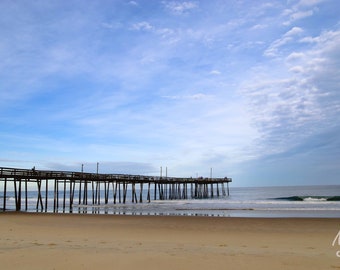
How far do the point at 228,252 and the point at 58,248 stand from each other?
4.33 m

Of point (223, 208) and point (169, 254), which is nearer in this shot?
point (169, 254)

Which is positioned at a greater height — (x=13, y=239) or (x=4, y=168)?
(x=4, y=168)

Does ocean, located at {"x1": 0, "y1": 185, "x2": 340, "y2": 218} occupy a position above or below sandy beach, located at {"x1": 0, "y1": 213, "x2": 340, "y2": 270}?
below

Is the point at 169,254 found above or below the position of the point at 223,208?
above

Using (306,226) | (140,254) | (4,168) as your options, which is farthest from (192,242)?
(4,168)

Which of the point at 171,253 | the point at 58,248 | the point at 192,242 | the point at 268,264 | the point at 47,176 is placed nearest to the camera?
the point at 268,264

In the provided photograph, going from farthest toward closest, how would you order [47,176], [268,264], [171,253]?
[47,176], [171,253], [268,264]

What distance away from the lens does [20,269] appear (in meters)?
6.56

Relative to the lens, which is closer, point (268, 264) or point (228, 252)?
point (268, 264)

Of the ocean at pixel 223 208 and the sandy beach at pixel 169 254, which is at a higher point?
the sandy beach at pixel 169 254

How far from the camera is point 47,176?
31297mm

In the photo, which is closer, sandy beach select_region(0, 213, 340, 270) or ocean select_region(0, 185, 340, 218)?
sandy beach select_region(0, 213, 340, 270)

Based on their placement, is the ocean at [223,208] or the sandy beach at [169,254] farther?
the ocean at [223,208]

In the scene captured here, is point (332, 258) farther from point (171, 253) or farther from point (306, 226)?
point (306, 226)
